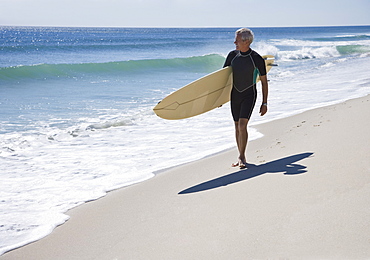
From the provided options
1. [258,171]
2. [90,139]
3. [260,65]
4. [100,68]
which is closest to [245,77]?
[260,65]

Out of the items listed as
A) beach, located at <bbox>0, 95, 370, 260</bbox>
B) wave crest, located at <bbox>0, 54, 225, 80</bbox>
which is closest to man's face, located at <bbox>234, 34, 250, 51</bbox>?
beach, located at <bbox>0, 95, 370, 260</bbox>

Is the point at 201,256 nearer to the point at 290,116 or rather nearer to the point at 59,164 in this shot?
the point at 59,164

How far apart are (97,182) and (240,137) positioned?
163 centimetres

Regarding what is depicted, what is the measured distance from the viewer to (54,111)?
958 centimetres

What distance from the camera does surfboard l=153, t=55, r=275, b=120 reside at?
5182 mm

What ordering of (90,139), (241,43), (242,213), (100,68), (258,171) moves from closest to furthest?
(242,213) < (258,171) < (241,43) < (90,139) < (100,68)

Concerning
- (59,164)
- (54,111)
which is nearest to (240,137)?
(59,164)

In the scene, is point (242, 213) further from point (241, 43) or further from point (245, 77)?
point (241, 43)

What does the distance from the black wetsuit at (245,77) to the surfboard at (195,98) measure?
64 cm

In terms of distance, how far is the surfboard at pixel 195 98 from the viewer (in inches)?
204

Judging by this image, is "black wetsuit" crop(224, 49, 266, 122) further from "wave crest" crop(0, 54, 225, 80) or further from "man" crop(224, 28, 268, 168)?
"wave crest" crop(0, 54, 225, 80)

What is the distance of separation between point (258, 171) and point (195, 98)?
5.21 feet

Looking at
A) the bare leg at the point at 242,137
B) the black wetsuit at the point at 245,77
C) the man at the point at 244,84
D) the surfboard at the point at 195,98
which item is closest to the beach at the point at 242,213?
the bare leg at the point at 242,137

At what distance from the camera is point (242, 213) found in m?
3.03
